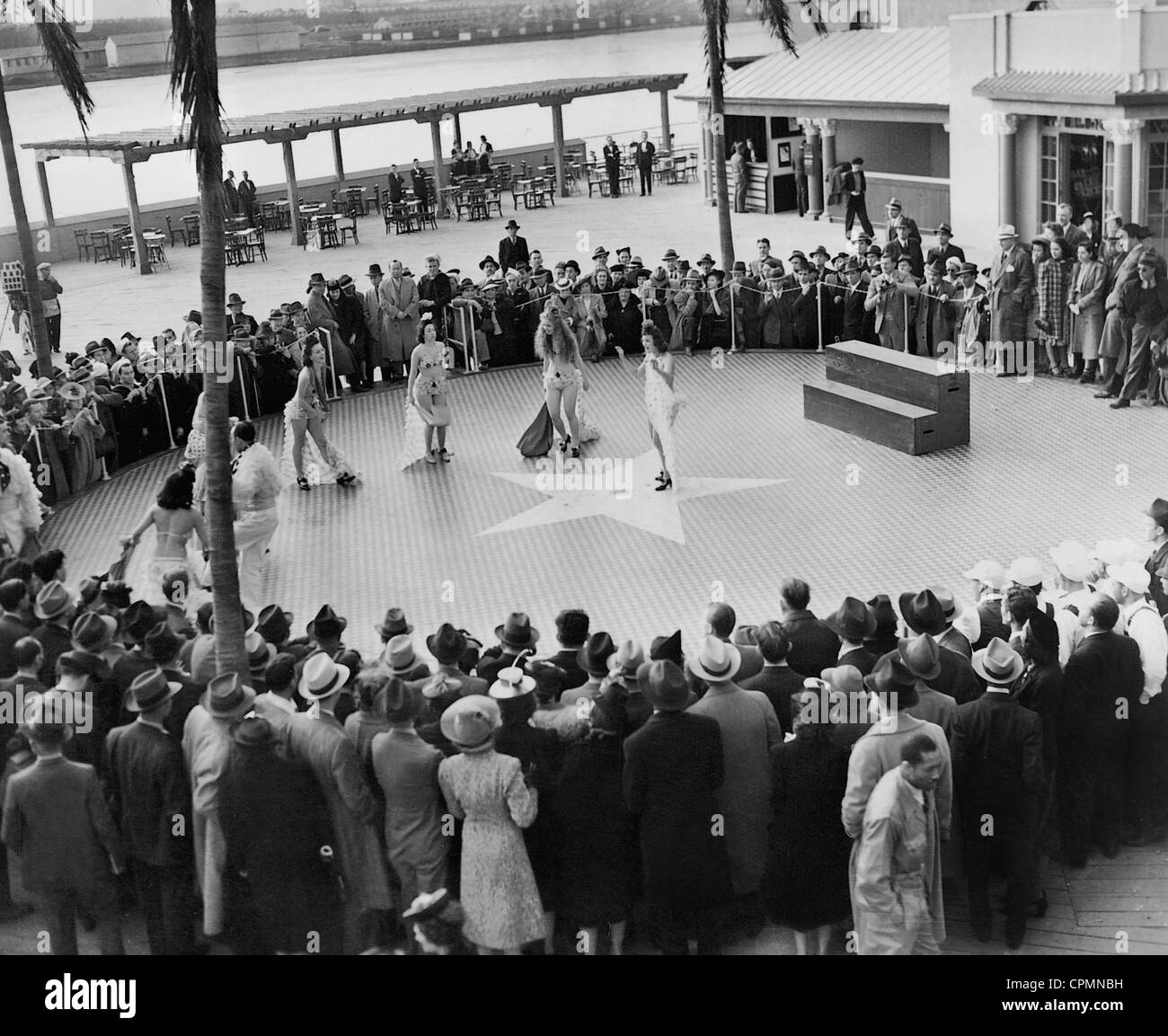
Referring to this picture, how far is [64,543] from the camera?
1398cm

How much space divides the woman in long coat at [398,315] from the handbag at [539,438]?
3.82 m

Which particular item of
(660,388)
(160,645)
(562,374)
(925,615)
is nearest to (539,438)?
(562,374)

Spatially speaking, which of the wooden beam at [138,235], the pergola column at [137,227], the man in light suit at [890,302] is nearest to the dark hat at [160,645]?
the man in light suit at [890,302]

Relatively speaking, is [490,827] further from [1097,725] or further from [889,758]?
[1097,725]

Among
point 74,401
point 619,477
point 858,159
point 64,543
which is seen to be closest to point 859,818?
point 619,477

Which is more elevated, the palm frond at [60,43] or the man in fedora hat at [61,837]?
the palm frond at [60,43]

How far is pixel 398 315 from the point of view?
62.0 ft

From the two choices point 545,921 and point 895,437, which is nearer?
point 545,921

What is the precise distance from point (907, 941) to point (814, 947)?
504 mm

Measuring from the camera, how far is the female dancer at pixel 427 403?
49.7 feet

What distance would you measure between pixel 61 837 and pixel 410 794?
1681mm

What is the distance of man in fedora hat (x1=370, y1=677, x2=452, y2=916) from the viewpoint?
677 cm

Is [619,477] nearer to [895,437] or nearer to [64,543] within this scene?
[895,437]

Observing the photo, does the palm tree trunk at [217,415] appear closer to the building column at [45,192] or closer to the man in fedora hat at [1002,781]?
the man in fedora hat at [1002,781]
